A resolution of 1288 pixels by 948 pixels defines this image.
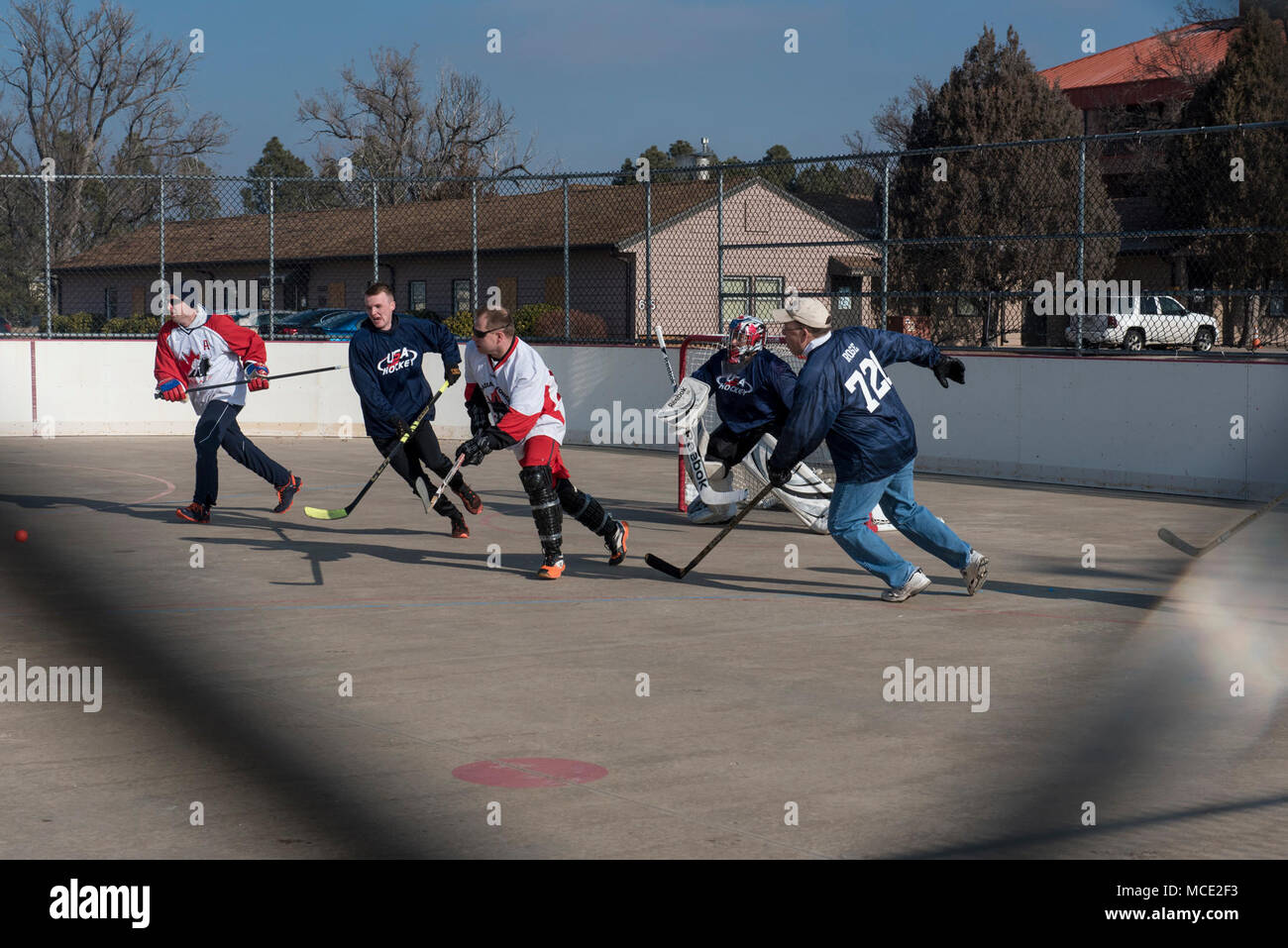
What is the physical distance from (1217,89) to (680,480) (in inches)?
1311

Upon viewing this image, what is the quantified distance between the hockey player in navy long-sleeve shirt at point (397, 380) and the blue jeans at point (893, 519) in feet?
11.7

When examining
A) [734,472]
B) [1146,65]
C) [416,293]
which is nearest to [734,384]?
[734,472]

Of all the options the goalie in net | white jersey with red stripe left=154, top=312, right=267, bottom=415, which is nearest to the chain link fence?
the goalie in net

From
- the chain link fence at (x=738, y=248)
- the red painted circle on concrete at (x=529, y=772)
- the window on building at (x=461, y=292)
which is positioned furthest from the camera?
the window on building at (x=461, y=292)

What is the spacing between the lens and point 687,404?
38.2 ft

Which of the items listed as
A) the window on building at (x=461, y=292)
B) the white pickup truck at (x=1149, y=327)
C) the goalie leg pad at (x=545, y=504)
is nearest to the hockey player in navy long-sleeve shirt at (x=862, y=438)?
the goalie leg pad at (x=545, y=504)

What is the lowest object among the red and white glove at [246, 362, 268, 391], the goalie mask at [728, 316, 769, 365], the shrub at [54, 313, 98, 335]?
the red and white glove at [246, 362, 268, 391]

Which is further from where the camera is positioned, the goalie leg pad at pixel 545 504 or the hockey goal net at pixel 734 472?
the hockey goal net at pixel 734 472

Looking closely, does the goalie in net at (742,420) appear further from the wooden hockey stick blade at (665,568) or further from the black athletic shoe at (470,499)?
the black athletic shoe at (470,499)

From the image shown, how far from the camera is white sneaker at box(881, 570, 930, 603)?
29.2 feet

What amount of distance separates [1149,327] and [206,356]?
34.1 ft

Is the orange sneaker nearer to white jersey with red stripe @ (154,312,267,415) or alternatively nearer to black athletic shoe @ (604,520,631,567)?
black athletic shoe @ (604,520,631,567)

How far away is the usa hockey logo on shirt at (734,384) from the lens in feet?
35.4

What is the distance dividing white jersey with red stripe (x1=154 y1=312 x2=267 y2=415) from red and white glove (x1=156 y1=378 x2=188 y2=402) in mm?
A: 76
